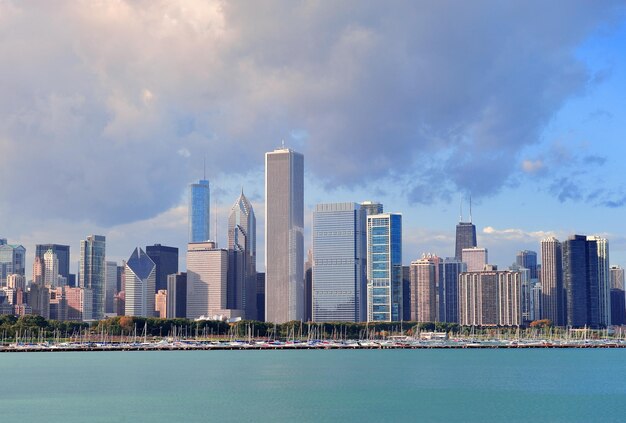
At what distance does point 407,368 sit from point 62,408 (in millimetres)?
75173

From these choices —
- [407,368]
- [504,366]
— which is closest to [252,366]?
[407,368]

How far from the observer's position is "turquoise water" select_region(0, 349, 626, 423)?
301 ft

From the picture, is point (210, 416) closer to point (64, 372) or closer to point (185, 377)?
point (185, 377)

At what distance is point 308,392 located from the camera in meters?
112

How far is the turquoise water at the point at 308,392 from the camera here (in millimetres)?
91875

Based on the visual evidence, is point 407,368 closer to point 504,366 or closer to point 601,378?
point 504,366

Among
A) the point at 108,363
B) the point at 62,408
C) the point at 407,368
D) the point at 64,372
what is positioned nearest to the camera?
the point at 62,408

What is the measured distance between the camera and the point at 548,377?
142 meters

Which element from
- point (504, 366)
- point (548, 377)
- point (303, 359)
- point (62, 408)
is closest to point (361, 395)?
point (62, 408)

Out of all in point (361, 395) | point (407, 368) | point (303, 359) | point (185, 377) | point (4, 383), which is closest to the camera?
point (361, 395)

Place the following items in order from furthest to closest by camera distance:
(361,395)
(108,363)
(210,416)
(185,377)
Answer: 1. (108,363)
2. (185,377)
3. (361,395)
4. (210,416)

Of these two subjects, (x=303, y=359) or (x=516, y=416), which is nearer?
(x=516, y=416)

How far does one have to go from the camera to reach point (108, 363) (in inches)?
6855

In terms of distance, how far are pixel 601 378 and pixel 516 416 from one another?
184 ft
